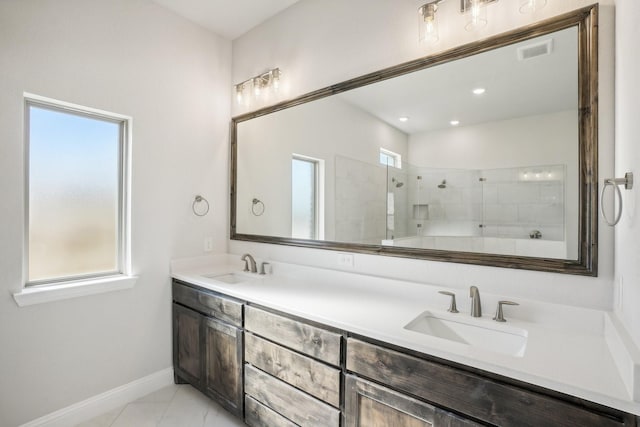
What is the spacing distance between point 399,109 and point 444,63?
0.32 meters

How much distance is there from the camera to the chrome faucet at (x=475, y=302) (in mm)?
1482

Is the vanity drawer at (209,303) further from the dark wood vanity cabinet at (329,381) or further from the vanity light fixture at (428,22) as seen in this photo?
the vanity light fixture at (428,22)

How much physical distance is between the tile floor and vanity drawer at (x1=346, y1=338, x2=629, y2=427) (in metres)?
1.25

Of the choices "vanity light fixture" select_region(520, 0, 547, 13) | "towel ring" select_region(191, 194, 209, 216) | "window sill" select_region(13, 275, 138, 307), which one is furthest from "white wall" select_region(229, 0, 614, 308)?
"window sill" select_region(13, 275, 138, 307)

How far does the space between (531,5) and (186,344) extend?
2.85 meters

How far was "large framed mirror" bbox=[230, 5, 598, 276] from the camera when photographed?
135 cm

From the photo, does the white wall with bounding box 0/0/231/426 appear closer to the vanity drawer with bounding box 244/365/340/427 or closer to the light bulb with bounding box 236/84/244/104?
the light bulb with bounding box 236/84/244/104

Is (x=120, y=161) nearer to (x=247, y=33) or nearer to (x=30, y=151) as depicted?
(x=30, y=151)

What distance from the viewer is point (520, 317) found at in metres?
1.45

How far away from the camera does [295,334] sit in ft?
5.33

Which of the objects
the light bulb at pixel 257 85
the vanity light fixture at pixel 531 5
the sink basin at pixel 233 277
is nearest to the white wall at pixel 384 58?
the vanity light fixture at pixel 531 5

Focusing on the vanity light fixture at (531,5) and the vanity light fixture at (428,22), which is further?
the vanity light fixture at (428,22)

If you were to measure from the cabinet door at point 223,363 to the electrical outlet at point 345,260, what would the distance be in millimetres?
745

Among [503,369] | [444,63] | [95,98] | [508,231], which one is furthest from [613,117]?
[95,98]
